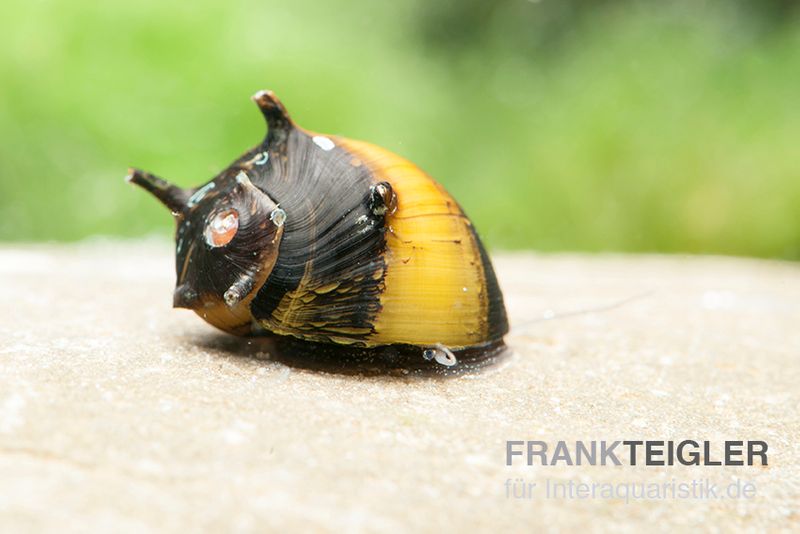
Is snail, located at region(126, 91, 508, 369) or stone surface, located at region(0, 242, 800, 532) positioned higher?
snail, located at region(126, 91, 508, 369)

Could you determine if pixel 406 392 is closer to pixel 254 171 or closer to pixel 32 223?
pixel 254 171

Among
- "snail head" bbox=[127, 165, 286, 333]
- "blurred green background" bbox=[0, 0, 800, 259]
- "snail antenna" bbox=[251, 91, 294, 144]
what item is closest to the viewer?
"snail head" bbox=[127, 165, 286, 333]

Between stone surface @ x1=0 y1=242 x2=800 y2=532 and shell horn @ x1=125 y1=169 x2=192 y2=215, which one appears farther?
shell horn @ x1=125 y1=169 x2=192 y2=215

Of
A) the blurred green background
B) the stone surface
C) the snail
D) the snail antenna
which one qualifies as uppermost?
the blurred green background

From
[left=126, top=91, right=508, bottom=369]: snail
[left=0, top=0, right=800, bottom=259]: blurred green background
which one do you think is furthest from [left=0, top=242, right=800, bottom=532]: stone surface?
[left=0, top=0, right=800, bottom=259]: blurred green background

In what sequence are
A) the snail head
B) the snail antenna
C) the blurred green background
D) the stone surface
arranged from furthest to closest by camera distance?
the blurred green background, the snail antenna, the snail head, the stone surface

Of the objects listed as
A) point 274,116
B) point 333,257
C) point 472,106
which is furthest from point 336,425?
point 472,106

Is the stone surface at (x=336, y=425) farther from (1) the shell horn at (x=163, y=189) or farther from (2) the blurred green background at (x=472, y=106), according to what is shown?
(2) the blurred green background at (x=472, y=106)

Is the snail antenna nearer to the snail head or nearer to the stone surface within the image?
the snail head

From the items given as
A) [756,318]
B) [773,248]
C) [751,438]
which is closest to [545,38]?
[773,248]
